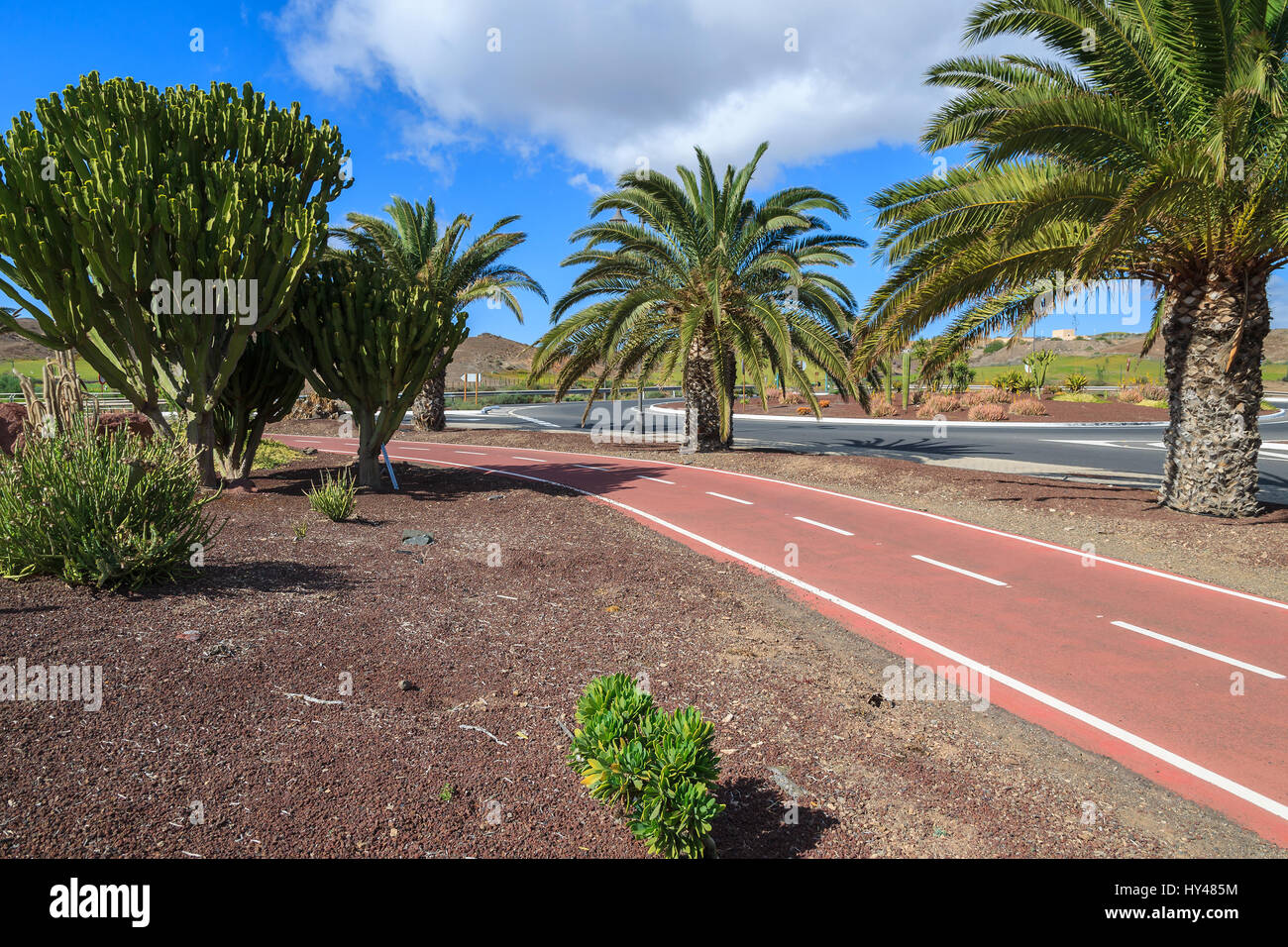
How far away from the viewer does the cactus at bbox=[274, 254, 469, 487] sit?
12.1 m

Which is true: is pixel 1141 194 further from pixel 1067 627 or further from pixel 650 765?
pixel 650 765

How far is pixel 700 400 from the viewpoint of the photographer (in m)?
20.5

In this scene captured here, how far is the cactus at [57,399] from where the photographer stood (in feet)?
30.3

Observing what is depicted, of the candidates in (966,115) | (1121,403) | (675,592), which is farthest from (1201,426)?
(1121,403)

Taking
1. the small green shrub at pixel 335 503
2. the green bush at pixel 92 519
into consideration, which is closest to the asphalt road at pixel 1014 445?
the small green shrub at pixel 335 503

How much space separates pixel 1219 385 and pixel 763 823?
1077 cm

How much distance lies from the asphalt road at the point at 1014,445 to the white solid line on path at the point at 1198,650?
885cm

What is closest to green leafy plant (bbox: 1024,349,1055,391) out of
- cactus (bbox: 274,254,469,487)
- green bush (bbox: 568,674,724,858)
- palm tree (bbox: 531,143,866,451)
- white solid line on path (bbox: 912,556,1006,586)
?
palm tree (bbox: 531,143,866,451)

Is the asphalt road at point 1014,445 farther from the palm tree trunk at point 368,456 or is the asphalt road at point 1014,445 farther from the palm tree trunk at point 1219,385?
the palm tree trunk at point 368,456

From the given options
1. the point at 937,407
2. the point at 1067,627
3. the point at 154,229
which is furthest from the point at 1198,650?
the point at 937,407

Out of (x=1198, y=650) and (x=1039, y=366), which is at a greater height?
(x=1039, y=366)

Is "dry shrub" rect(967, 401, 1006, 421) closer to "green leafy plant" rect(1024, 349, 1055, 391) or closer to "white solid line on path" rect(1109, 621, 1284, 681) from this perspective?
"green leafy plant" rect(1024, 349, 1055, 391)
